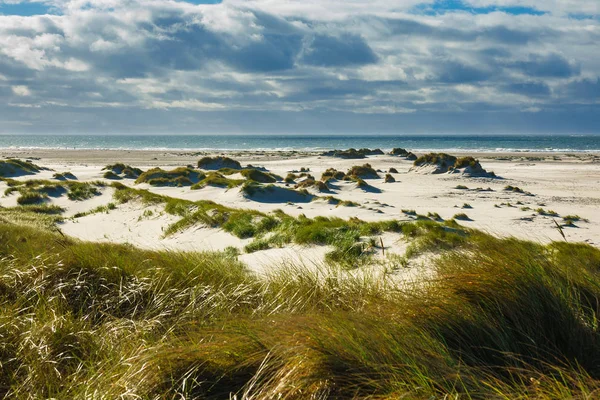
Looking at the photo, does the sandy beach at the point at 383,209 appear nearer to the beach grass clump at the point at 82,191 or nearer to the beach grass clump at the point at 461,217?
the beach grass clump at the point at 461,217

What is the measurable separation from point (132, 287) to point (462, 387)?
360 cm

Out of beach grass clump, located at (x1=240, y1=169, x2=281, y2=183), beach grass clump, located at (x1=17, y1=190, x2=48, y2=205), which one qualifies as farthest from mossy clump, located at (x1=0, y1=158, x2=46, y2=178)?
beach grass clump, located at (x1=240, y1=169, x2=281, y2=183)

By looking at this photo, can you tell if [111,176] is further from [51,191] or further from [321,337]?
[321,337]

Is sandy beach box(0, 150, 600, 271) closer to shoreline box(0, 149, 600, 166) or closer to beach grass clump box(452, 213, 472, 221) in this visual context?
beach grass clump box(452, 213, 472, 221)

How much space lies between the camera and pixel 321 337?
132 inches

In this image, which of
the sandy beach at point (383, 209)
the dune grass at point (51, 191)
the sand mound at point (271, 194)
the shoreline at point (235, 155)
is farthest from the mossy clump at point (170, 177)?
the shoreline at point (235, 155)

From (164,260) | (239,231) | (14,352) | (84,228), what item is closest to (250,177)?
(84,228)

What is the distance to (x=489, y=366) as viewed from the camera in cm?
317

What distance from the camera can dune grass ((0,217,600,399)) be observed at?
3.13 metres

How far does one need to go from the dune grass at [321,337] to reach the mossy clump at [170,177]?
2248 centimetres

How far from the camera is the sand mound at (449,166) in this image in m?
32.6

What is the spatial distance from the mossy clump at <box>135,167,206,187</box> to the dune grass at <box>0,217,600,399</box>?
22.5 metres

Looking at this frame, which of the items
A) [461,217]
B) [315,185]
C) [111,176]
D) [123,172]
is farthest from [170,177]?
[461,217]

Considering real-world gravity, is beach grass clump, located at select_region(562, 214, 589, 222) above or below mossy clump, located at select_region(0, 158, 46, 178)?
above
